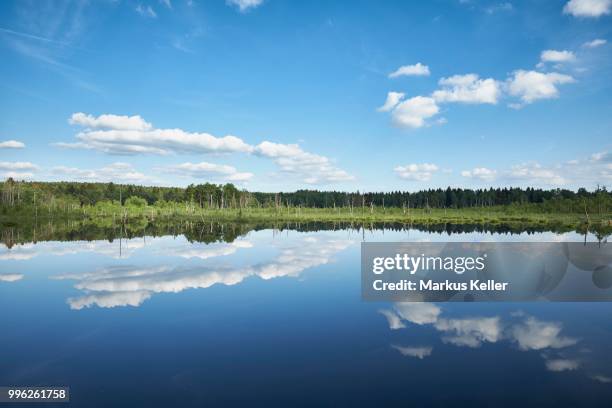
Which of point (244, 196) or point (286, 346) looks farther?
point (244, 196)

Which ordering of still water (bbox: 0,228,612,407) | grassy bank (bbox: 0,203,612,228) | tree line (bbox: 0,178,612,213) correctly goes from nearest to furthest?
still water (bbox: 0,228,612,407), grassy bank (bbox: 0,203,612,228), tree line (bbox: 0,178,612,213)

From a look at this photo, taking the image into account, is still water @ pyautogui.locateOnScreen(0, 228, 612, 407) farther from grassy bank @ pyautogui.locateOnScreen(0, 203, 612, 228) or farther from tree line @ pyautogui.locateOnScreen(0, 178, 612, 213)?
tree line @ pyautogui.locateOnScreen(0, 178, 612, 213)

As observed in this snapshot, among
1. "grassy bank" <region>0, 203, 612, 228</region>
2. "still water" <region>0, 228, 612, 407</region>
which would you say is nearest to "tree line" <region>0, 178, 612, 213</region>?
"grassy bank" <region>0, 203, 612, 228</region>

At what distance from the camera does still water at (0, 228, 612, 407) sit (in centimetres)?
695

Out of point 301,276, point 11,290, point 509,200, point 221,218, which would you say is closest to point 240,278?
point 301,276

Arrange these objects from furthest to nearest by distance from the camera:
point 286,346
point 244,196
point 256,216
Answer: point 244,196, point 256,216, point 286,346

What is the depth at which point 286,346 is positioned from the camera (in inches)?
363

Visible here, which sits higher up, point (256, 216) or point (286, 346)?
point (256, 216)

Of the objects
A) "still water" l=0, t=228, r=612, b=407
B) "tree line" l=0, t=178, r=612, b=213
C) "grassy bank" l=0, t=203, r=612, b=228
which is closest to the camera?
"still water" l=0, t=228, r=612, b=407

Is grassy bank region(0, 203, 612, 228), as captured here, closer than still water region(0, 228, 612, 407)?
No

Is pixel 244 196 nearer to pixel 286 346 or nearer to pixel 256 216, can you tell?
pixel 256 216

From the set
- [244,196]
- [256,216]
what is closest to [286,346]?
[256,216]

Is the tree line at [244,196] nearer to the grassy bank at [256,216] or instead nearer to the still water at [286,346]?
the grassy bank at [256,216]

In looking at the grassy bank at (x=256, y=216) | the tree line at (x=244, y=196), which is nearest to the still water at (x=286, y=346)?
the grassy bank at (x=256, y=216)
